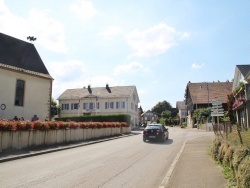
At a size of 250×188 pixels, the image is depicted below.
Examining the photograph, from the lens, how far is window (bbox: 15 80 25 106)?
2883 cm

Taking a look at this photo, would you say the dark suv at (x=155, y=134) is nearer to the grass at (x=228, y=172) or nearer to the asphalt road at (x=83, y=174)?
the asphalt road at (x=83, y=174)

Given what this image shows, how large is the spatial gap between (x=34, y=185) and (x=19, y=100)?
75.3 ft

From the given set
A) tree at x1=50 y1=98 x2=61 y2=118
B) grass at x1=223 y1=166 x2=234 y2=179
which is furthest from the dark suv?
tree at x1=50 y1=98 x2=61 y2=118

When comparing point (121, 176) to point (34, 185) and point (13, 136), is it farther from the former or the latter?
point (13, 136)

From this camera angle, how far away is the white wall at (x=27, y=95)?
2723 cm

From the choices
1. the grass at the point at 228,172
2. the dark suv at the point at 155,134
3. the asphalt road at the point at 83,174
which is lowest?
the asphalt road at the point at 83,174

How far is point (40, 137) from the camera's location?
17547 mm

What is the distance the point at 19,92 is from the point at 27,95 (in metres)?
1.11

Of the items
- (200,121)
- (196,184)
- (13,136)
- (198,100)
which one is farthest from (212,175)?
(198,100)

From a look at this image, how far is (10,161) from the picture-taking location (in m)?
12.6

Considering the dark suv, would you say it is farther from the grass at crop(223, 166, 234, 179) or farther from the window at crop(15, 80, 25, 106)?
the grass at crop(223, 166, 234, 179)

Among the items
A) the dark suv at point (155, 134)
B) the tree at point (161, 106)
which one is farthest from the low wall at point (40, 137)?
the tree at point (161, 106)

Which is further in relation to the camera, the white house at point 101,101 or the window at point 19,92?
the white house at point 101,101

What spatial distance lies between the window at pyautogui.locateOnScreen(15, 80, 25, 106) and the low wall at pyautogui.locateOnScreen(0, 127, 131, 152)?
885 cm
